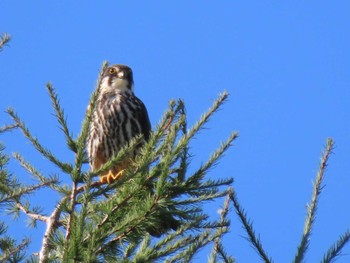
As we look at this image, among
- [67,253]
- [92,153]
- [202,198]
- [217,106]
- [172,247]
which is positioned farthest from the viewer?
[92,153]

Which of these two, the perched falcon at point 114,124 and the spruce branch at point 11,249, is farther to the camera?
the perched falcon at point 114,124

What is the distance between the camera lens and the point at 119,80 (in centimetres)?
681

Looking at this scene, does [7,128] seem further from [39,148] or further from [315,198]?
[315,198]

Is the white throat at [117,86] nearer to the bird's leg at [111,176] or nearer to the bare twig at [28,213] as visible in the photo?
the bird's leg at [111,176]

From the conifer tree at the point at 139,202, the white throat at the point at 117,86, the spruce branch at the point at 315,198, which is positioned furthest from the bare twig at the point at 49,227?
the white throat at the point at 117,86

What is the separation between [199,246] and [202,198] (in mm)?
217

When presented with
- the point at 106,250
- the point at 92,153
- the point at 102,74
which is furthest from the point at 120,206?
the point at 92,153

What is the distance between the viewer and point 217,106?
2.77 metres

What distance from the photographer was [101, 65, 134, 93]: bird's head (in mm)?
6561

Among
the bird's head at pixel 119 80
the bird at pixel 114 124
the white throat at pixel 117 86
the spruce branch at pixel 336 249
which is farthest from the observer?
the bird's head at pixel 119 80

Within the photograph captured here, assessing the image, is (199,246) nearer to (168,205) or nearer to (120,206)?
(168,205)

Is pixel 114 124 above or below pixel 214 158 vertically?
above

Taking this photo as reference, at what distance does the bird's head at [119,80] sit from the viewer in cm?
656

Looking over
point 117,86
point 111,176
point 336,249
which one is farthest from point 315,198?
point 117,86
